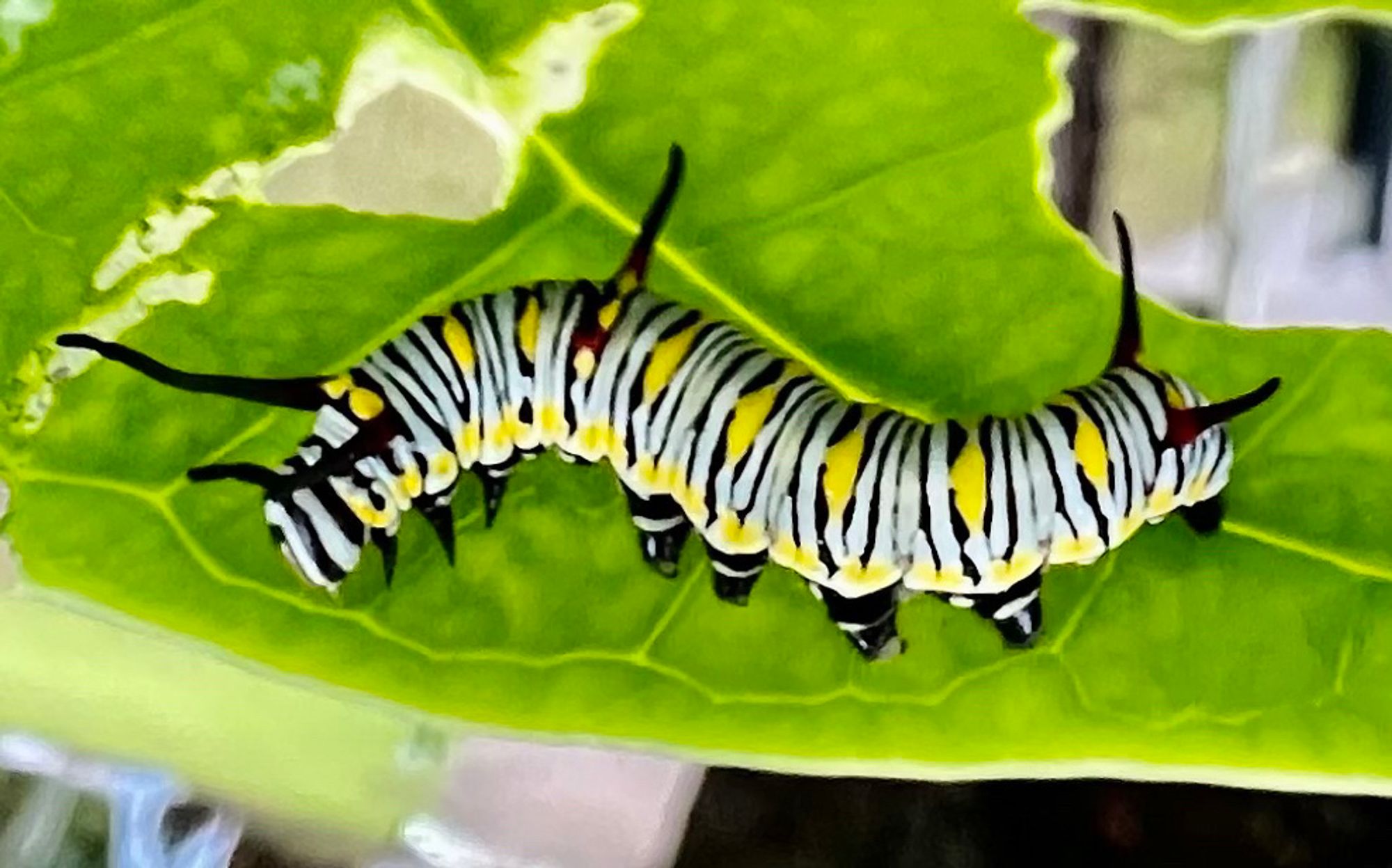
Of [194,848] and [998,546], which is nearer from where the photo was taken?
[998,546]

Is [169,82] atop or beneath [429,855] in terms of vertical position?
atop

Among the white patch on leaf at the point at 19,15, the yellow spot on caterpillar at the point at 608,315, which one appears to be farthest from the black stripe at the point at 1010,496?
the white patch on leaf at the point at 19,15

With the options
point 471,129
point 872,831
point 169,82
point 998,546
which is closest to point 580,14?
point 471,129

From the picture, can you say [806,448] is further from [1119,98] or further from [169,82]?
[169,82]

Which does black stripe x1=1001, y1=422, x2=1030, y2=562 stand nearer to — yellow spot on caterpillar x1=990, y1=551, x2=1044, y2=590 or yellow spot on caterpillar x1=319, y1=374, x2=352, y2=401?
yellow spot on caterpillar x1=990, y1=551, x2=1044, y2=590

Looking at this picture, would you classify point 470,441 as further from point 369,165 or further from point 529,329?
point 369,165

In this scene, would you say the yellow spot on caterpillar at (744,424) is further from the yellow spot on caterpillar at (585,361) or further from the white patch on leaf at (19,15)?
the white patch on leaf at (19,15)
